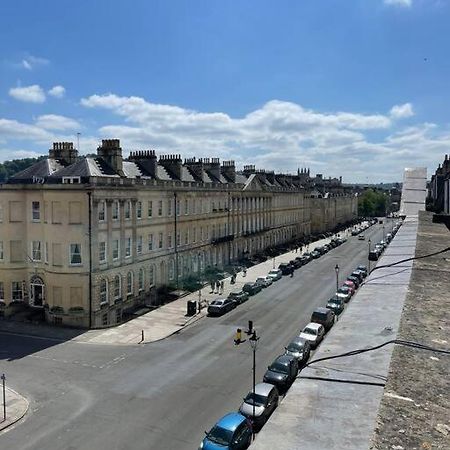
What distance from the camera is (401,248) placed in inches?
912

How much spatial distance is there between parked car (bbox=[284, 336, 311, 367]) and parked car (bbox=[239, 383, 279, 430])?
619 cm

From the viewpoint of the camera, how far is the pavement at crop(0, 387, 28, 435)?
22861mm

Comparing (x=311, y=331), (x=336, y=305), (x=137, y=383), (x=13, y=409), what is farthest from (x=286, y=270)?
(x=13, y=409)

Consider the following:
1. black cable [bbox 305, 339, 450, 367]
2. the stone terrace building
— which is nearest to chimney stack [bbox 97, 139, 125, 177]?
the stone terrace building

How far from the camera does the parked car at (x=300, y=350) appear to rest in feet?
99.9

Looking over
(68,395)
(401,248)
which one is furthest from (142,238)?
(401,248)

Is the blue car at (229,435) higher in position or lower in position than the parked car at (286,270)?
higher

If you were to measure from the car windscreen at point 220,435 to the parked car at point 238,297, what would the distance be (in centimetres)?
2809

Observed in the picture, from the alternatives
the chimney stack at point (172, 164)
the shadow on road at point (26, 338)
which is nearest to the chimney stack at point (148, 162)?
the chimney stack at point (172, 164)

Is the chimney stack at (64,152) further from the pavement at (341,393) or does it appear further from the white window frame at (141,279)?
the pavement at (341,393)

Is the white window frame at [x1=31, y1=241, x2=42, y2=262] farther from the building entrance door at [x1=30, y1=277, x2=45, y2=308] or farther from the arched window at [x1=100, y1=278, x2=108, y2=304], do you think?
the arched window at [x1=100, y1=278, x2=108, y2=304]

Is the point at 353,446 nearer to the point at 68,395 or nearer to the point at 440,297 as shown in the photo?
the point at 440,297

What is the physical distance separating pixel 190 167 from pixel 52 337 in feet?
116

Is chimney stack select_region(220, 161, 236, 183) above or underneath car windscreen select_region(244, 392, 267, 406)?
above
